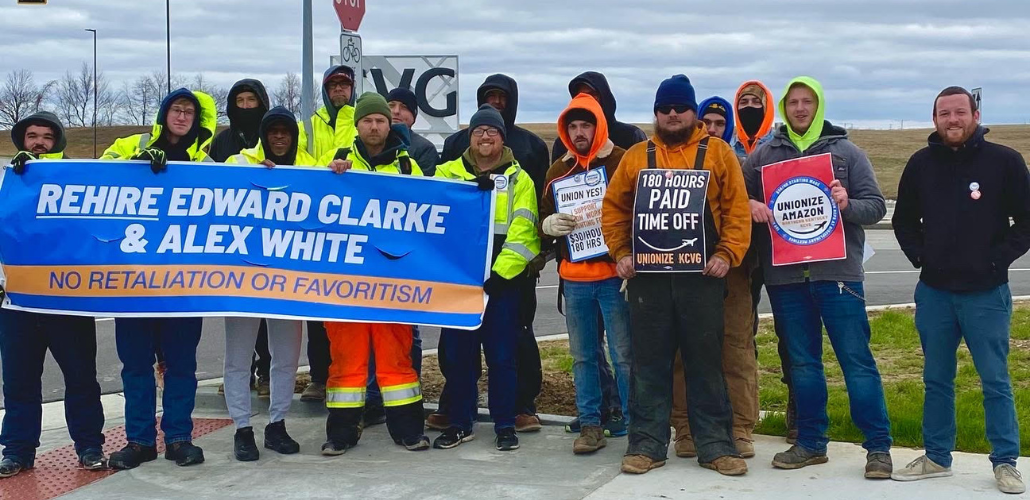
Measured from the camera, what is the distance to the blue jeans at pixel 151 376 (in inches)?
265

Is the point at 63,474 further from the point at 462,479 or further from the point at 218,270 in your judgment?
the point at 462,479

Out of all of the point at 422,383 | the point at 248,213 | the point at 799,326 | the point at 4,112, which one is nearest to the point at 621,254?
the point at 799,326

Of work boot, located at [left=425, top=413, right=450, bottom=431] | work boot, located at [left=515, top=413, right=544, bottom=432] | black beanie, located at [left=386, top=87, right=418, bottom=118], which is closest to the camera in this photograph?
work boot, located at [left=515, top=413, right=544, bottom=432]

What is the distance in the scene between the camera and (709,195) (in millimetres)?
6191

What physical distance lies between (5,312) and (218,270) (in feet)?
3.95

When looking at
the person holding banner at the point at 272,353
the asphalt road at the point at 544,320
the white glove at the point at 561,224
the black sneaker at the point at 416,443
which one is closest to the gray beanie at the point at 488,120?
the white glove at the point at 561,224

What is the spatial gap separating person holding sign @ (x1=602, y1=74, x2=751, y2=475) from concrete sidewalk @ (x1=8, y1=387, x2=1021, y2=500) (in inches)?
9.1

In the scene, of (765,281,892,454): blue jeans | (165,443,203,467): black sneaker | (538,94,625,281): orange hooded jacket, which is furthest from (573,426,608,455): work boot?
(165,443,203,467): black sneaker

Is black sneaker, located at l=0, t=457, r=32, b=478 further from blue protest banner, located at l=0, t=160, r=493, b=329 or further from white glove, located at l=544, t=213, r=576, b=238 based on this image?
white glove, located at l=544, t=213, r=576, b=238

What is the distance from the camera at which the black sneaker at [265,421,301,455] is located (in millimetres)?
6949

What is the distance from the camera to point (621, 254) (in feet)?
20.8

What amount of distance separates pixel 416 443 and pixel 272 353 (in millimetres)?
1054

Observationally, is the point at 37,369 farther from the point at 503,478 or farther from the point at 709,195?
the point at 709,195

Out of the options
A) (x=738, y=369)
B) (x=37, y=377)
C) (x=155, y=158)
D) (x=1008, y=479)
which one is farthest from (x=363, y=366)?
(x=1008, y=479)
